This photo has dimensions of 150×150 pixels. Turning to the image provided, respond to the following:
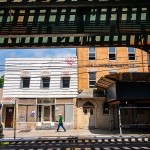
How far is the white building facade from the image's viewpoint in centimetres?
3028

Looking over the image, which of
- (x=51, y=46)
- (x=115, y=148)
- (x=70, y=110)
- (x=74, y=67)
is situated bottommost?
(x=115, y=148)

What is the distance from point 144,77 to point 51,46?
42.8 ft

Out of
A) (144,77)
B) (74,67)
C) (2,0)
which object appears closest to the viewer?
(2,0)

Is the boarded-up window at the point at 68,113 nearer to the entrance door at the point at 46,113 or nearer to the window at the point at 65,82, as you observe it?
the entrance door at the point at 46,113

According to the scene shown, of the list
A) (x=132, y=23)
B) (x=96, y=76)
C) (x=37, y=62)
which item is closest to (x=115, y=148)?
(x=132, y=23)

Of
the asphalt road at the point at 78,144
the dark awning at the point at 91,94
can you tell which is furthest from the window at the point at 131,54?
the asphalt road at the point at 78,144

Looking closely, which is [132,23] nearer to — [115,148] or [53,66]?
[115,148]

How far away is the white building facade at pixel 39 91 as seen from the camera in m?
30.3

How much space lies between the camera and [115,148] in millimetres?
14664

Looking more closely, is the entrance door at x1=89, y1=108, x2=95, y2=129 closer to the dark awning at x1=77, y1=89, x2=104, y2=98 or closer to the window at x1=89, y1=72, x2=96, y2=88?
the dark awning at x1=77, y1=89, x2=104, y2=98

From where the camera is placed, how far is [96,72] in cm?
3148

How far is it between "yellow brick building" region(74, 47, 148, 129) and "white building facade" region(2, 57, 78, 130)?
98cm

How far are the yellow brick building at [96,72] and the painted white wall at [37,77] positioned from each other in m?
1.16

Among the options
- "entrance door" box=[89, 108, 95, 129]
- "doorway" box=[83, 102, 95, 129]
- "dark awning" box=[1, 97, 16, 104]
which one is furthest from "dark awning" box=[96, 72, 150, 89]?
"dark awning" box=[1, 97, 16, 104]
